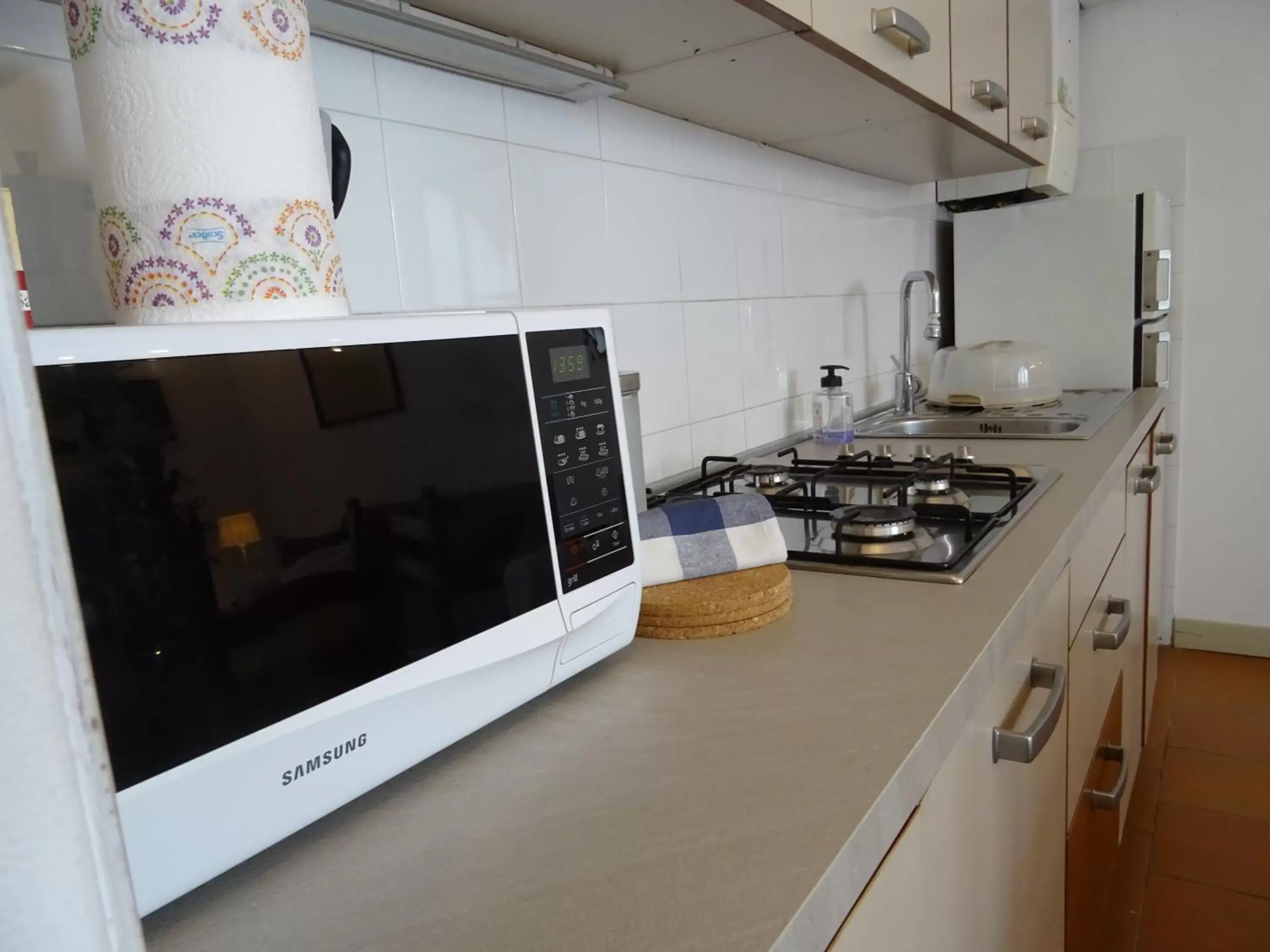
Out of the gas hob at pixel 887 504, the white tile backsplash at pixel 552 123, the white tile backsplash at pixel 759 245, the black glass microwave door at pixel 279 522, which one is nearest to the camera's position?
the black glass microwave door at pixel 279 522

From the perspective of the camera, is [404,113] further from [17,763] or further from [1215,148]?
[1215,148]

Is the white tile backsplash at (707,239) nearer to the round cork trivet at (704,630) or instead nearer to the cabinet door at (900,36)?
the cabinet door at (900,36)

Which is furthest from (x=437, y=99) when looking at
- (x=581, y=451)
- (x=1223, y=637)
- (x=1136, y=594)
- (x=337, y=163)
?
(x=1223, y=637)

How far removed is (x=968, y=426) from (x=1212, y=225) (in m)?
1.31

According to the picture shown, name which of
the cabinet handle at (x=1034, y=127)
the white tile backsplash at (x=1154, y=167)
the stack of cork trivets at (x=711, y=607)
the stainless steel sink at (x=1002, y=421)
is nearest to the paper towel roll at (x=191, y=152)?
the stack of cork trivets at (x=711, y=607)

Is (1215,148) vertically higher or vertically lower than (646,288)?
higher

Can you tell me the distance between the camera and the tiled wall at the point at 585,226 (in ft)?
Answer: 2.04

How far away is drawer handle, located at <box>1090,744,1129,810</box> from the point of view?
4.03 feet

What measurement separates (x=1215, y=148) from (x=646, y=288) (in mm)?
2171

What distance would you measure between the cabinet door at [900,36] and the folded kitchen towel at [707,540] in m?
0.52

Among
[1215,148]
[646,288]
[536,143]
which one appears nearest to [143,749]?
[536,143]

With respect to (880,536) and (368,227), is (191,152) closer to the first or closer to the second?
(368,227)

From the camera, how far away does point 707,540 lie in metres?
0.80

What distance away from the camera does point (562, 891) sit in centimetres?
41
